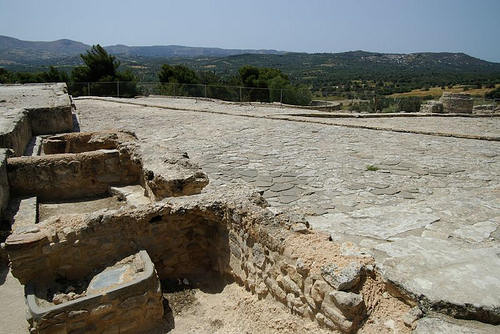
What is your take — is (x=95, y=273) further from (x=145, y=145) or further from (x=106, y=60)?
(x=106, y=60)

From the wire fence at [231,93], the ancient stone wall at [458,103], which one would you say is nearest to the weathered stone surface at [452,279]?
the ancient stone wall at [458,103]

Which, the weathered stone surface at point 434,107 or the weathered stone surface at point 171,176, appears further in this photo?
the weathered stone surface at point 434,107

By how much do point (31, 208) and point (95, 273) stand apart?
329 cm

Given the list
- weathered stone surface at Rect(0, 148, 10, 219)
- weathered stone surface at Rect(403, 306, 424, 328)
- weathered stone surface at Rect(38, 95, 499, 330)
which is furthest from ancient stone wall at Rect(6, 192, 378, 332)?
weathered stone surface at Rect(0, 148, 10, 219)

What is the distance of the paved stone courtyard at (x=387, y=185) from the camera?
3.52 metres

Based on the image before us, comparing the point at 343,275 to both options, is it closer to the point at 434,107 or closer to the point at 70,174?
the point at 70,174

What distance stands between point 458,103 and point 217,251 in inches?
794

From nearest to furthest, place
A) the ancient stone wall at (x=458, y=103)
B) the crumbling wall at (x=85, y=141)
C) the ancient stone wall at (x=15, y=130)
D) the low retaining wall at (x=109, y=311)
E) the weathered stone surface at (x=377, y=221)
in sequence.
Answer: the low retaining wall at (x=109, y=311) < the weathered stone surface at (x=377, y=221) < the ancient stone wall at (x=15, y=130) < the crumbling wall at (x=85, y=141) < the ancient stone wall at (x=458, y=103)

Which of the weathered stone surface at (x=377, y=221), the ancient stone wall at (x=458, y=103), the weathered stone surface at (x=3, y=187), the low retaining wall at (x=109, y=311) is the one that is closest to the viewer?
the low retaining wall at (x=109, y=311)

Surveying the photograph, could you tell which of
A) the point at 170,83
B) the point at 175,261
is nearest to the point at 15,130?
the point at 175,261

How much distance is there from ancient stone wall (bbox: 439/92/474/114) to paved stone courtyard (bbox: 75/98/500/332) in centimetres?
500

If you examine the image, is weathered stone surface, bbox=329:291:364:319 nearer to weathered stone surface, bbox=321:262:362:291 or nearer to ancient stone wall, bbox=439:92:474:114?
weathered stone surface, bbox=321:262:362:291

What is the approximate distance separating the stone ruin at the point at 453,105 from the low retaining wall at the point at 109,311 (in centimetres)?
2042

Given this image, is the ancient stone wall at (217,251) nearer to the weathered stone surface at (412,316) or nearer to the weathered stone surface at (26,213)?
the weathered stone surface at (412,316)
